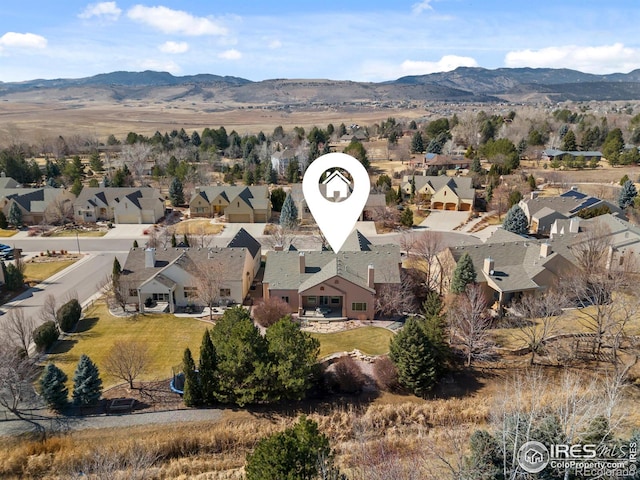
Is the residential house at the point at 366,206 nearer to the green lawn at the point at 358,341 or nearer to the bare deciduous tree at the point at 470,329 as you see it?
the green lawn at the point at 358,341

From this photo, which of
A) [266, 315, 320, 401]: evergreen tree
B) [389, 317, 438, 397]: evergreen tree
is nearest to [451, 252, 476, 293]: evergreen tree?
[389, 317, 438, 397]: evergreen tree

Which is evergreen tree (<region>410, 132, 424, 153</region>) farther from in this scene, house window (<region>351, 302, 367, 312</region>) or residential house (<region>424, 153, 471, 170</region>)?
house window (<region>351, 302, 367, 312</region>)

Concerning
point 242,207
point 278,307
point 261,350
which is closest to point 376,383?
point 261,350

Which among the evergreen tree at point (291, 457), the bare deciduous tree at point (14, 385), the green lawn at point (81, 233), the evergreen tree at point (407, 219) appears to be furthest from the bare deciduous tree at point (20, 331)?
the evergreen tree at point (407, 219)

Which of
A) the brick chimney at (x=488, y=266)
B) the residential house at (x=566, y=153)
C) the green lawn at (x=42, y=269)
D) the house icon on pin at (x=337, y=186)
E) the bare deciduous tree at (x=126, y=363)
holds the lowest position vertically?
A: the bare deciduous tree at (x=126, y=363)

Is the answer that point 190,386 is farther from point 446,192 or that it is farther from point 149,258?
point 446,192

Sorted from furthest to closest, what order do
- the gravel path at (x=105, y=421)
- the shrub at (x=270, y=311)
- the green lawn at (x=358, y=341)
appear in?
the shrub at (x=270, y=311) < the green lawn at (x=358, y=341) < the gravel path at (x=105, y=421)
